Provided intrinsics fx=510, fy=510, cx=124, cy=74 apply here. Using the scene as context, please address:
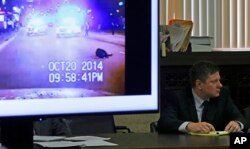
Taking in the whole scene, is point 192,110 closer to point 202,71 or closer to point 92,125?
point 202,71

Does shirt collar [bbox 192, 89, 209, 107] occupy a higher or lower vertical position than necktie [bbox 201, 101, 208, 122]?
higher

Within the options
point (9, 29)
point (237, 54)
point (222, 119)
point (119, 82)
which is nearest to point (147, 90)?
point (119, 82)

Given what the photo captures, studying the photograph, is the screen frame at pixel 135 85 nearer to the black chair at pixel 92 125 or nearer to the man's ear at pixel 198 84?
the man's ear at pixel 198 84

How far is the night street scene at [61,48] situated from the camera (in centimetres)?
112

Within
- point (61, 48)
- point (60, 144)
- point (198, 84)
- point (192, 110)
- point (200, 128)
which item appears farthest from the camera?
point (198, 84)

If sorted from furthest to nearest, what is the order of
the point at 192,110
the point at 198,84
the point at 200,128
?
the point at 198,84 → the point at 192,110 → the point at 200,128

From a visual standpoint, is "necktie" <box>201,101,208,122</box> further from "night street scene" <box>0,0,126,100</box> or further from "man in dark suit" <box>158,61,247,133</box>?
"night street scene" <box>0,0,126,100</box>

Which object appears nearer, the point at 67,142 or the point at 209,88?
the point at 67,142

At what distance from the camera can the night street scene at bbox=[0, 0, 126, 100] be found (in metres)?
1.12

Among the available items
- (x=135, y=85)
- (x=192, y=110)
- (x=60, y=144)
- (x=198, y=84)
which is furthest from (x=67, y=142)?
(x=198, y=84)

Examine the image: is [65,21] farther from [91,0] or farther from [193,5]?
[193,5]

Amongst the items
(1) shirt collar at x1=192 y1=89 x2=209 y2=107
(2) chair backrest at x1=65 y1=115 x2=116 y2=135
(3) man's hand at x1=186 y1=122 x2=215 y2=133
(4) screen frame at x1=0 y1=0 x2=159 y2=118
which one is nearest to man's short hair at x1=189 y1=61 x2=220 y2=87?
(1) shirt collar at x1=192 y1=89 x2=209 y2=107

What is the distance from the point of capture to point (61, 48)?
1146 mm

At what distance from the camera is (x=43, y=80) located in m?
1.14
